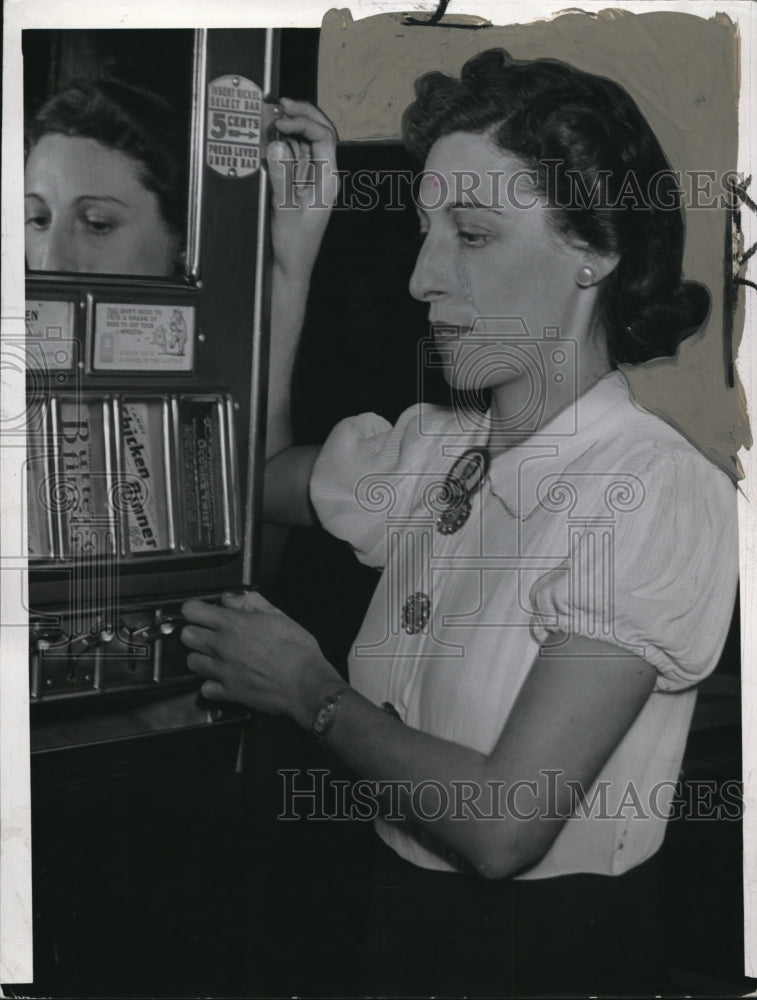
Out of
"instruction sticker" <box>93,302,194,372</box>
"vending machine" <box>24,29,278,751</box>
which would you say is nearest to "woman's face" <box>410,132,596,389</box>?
"vending machine" <box>24,29,278,751</box>

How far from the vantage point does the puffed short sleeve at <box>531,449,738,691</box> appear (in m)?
2.17

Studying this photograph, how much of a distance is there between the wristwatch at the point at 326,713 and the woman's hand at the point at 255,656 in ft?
0.05

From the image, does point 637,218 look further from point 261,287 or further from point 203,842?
point 203,842

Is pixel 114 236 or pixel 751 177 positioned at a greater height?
pixel 751 177

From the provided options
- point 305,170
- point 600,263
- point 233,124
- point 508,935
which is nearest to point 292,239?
point 305,170

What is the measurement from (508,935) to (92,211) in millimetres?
1571

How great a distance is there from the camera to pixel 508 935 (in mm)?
2246

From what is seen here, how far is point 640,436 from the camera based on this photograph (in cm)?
222

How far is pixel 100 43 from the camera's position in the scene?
224cm

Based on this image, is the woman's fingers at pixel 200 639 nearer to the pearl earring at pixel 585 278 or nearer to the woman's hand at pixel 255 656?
the woman's hand at pixel 255 656

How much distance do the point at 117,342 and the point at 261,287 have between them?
29 cm

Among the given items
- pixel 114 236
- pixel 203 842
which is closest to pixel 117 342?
pixel 114 236

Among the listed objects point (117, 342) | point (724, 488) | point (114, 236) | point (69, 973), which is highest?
point (114, 236)

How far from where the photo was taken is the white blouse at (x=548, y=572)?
2.19 meters
